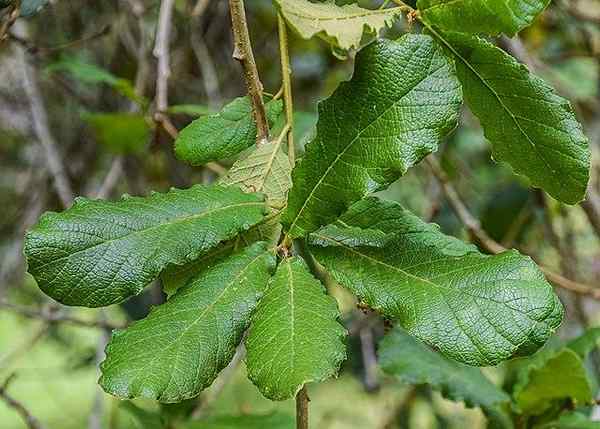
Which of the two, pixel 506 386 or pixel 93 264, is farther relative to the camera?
pixel 506 386

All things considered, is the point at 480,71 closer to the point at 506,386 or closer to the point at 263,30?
the point at 506,386

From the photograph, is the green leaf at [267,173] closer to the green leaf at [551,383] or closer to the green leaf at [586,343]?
the green leaf at [551,383]

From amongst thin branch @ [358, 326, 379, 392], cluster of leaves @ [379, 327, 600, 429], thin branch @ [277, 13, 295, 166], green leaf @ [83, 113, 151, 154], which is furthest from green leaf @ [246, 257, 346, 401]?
thin branch @ [358, 326, 379, 392]

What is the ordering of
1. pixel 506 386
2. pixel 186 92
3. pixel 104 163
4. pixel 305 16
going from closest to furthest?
pixel 305 16, pixel 506 386, pixel 186 92, pixel 104 163

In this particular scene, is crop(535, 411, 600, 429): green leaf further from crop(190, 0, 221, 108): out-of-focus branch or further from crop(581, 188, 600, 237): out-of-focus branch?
crop(190, 0, 221, 108): out-of-focus branch

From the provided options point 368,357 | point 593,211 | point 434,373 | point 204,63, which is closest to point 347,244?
point 434,373

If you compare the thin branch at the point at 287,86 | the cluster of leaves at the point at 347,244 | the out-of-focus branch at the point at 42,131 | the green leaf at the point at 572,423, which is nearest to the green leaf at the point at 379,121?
the cluster of leaves at the point at 347,244

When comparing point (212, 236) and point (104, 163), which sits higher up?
point (212, 236)

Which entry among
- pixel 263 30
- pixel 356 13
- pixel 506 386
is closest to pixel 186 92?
pixel 263 30
